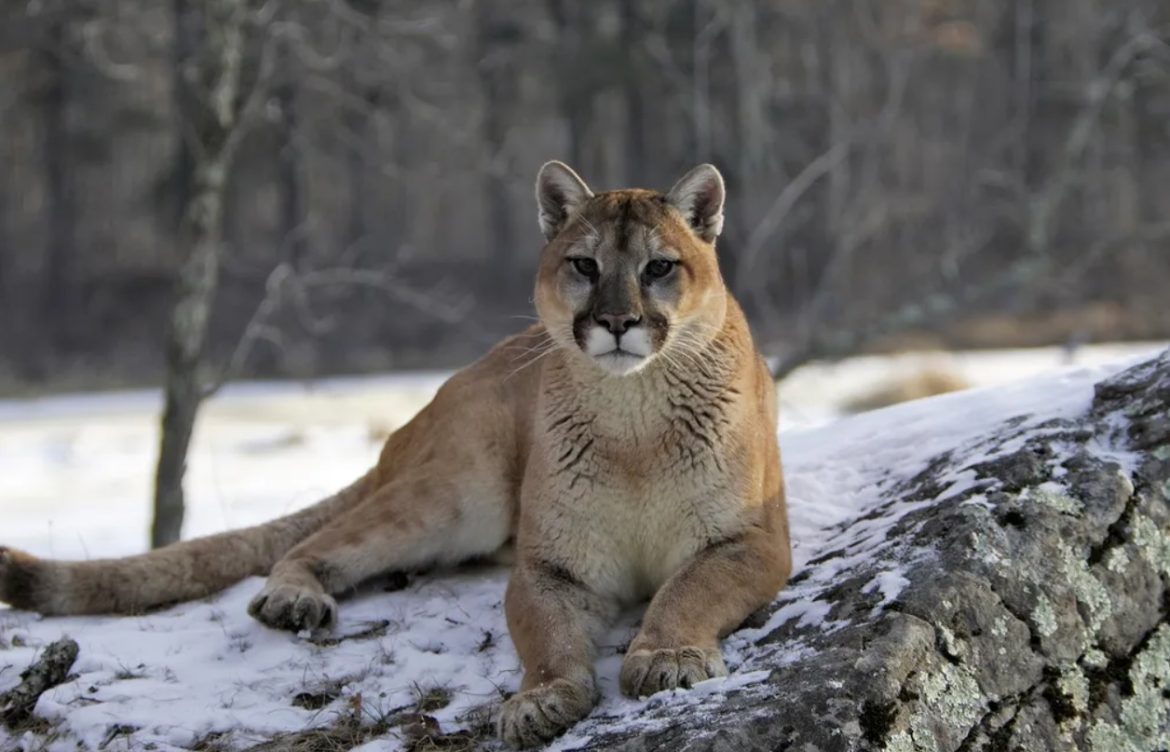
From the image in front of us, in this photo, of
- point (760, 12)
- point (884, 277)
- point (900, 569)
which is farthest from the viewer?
point (884, 277)

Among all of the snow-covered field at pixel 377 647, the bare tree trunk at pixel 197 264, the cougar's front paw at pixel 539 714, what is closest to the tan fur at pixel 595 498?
the cougar's front paw at pixel 539 714

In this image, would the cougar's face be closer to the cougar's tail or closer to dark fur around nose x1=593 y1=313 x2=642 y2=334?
dark fur around nose x1=593 y1=313 x2=642 y2=334

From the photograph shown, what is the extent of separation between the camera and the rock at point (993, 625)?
3.29 m

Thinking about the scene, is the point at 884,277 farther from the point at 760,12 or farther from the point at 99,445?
the point at 99,445

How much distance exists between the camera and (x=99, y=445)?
14484mm

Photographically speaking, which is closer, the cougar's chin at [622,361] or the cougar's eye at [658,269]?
the cougar's chin at [622,361]

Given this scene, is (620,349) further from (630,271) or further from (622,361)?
(630,271)

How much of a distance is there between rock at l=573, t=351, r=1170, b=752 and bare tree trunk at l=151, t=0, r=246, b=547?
191 inches

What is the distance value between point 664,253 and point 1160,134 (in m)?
26.0

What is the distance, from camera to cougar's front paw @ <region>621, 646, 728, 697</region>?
3.57 metres

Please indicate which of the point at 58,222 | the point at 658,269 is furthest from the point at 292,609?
the point at 58,222

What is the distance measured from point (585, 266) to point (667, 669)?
4.76ft

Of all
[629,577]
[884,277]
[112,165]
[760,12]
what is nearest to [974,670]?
[629,577]

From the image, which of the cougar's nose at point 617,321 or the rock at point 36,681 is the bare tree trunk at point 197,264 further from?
the cougar's nose at point 617,321
